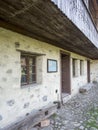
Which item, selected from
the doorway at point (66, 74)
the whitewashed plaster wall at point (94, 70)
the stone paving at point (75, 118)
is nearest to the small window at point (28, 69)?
the stone paving at point (75, 118)

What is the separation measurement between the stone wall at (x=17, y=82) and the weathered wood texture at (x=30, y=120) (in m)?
0.18

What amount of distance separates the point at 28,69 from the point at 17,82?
3.16 ft

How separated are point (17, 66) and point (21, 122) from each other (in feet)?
4.24

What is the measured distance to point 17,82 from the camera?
167 inches

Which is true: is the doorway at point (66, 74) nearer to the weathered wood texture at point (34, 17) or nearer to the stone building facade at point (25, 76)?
the stone building facade at point (25, 76)

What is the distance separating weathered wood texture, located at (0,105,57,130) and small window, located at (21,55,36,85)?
928 mm

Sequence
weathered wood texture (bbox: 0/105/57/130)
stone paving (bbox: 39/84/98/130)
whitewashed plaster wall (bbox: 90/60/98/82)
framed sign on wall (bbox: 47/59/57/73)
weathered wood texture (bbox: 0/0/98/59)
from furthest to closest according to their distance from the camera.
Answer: whitewashed plaster wall (bbox: 90/60/98/82) → framed sign on wall (bbox: 47/59/57/73) → stone paving (bbox: 39/84/98/130) → weathered wood texture (bbox: 0/105/57/130) → weathered wood texture (bbox: 0/0/98/59)

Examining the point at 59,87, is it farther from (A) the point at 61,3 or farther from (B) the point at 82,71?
(B) the point at 82,71

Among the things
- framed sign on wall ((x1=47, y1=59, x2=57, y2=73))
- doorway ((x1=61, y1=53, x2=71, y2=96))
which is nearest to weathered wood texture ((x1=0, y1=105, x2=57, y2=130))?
framed sign on wall ((x1=47, y1=59, x2=57, y2=73))

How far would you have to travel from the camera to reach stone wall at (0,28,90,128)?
3752 millimetres

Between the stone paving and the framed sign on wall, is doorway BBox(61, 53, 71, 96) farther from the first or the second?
the framed sign on wall

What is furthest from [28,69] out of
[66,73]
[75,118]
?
[66,73]

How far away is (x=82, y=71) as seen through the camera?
12266 mm

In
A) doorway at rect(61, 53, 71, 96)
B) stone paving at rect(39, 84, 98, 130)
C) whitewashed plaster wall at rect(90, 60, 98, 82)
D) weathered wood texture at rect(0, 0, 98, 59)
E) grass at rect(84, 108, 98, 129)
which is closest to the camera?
weathered wood texture at rect(0, 0, 98, 59)
